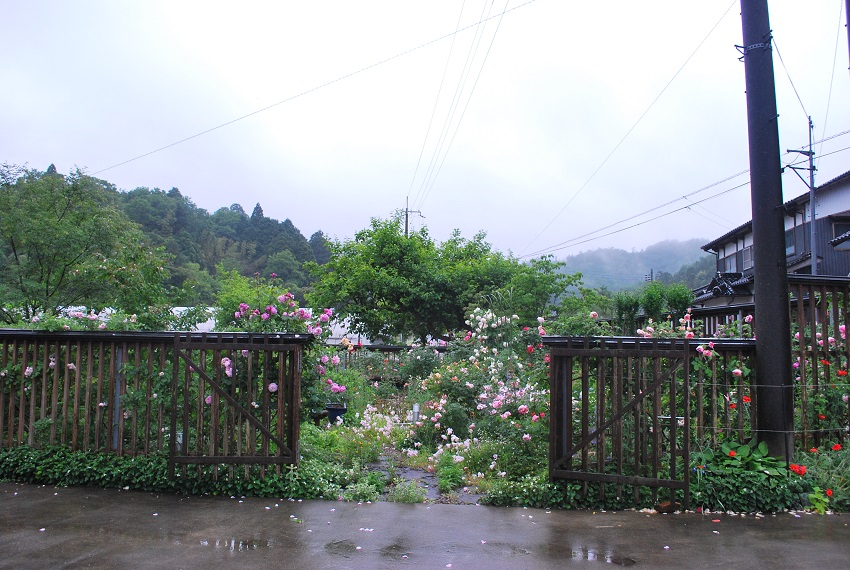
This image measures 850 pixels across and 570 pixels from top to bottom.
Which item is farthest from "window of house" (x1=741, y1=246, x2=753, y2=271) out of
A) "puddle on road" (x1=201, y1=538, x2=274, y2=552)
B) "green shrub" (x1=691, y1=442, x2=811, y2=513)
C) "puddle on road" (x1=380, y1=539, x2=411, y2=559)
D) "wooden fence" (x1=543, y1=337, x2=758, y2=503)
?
"puddle on road" (x1=201, y1=538, x2=274, y2=552)

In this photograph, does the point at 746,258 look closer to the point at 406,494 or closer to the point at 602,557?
the point at 406,494

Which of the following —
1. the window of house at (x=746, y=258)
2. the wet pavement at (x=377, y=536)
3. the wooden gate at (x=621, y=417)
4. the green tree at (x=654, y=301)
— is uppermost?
the window of house at (x=746, y=258)

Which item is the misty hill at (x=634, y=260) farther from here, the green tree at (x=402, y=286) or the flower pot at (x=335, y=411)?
the flower pot at (x=335, y=411)

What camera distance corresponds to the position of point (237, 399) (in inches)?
228

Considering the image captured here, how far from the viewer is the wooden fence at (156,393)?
5.66 metres

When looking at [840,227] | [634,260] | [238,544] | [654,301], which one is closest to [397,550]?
[238,544]

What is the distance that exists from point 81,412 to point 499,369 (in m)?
5.22

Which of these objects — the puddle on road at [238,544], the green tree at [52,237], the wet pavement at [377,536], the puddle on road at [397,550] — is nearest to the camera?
the wet pavement at [377,536]

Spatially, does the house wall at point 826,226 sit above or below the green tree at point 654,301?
above

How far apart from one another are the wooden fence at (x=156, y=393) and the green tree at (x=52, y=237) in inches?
339

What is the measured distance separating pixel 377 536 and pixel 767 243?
4419 mm

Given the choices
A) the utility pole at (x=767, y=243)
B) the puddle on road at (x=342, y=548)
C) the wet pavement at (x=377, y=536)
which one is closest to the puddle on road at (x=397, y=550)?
the wet pavement at (x=377, y=536)

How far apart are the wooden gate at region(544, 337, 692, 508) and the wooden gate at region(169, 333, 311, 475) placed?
243 centimetres

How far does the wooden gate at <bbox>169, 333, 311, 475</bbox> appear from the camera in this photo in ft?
18.4
